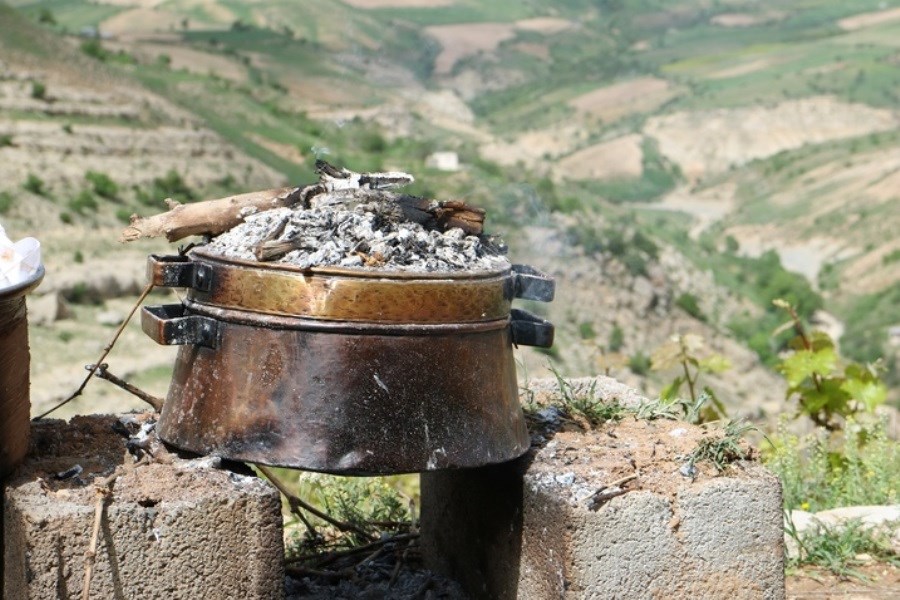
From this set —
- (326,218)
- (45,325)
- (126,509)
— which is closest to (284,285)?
(326,218)

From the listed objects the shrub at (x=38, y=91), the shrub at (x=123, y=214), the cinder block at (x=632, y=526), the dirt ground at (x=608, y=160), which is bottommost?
the dirt ground at (x=608, y=160)

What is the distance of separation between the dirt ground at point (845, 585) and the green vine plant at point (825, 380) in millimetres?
1737

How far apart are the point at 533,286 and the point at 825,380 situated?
3.21 m

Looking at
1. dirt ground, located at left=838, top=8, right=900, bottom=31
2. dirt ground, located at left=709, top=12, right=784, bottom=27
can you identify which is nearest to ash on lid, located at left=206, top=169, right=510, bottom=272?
dirt ground, located at left=838, top=8, right=900, bottom=31

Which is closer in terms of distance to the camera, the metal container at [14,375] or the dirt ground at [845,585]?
the metal container at [14,375]

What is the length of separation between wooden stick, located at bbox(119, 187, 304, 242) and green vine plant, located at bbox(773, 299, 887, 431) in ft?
10.8

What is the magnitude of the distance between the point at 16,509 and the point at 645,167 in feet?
275

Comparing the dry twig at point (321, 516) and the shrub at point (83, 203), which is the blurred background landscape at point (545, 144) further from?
the dry twig at point (321, 516)

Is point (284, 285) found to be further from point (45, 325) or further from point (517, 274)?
A: point (45, 325)

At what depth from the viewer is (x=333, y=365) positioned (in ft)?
11.3

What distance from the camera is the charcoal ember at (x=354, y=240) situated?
353 centimetres

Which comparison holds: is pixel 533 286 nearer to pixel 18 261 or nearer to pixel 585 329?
pixel 18 261

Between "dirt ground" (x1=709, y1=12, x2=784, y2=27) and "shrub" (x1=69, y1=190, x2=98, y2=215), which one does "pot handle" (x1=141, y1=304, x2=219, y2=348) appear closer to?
"shrub" (x1=69, y1=190, x2=98, y2=215)

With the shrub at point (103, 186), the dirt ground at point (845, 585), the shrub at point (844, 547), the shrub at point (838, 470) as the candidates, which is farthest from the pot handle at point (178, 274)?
the shrub at point (103, 186)
